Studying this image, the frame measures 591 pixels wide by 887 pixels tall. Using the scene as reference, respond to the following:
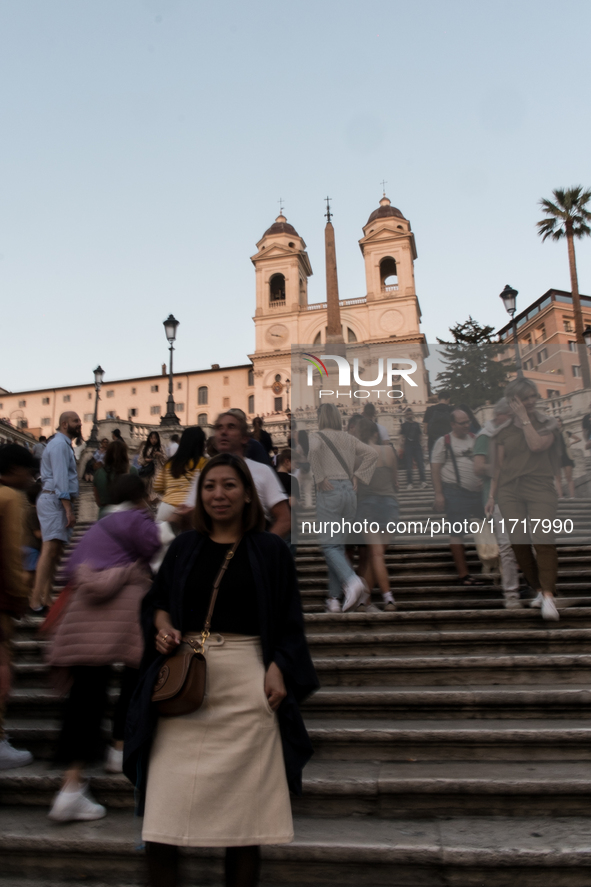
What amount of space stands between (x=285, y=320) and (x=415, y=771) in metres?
60.9

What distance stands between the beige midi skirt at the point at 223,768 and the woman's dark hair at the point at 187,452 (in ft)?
7.26

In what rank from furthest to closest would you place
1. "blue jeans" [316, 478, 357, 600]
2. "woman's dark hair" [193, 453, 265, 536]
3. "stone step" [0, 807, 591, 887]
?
"blue jeans" [316, 478, 357, 600]
"stone step" [0, 807, 591, 887]
"woman's dark hair" [193, 453, 265, 536]

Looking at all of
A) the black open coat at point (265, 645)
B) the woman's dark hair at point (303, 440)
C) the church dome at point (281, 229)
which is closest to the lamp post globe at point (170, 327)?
the woman's dark hair at point (303, 440)

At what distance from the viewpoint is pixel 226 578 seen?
2467 mm

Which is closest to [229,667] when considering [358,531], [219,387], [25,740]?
[25,740]

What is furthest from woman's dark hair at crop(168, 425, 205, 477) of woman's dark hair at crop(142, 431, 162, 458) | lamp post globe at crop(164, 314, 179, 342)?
lamp post globe at crop(164, 314, 179, 342)

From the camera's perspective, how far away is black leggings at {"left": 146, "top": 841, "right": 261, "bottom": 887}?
2.29 metres

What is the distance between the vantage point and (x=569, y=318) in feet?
221

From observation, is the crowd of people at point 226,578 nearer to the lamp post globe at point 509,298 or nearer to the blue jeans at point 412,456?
the blue jeans at point 412,456

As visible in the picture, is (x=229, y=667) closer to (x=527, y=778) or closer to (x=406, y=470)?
(x=527, y=778)

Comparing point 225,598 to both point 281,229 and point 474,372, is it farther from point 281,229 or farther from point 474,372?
point 281,229

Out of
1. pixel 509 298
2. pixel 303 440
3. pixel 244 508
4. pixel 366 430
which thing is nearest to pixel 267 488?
pixel 244 508

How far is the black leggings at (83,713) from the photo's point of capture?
132 inches

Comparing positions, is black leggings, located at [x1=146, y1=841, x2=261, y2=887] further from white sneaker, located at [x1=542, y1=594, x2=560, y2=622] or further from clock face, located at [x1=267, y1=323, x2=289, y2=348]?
clock face, located at [x1=267, y1=323, x2=289, y2=348]
